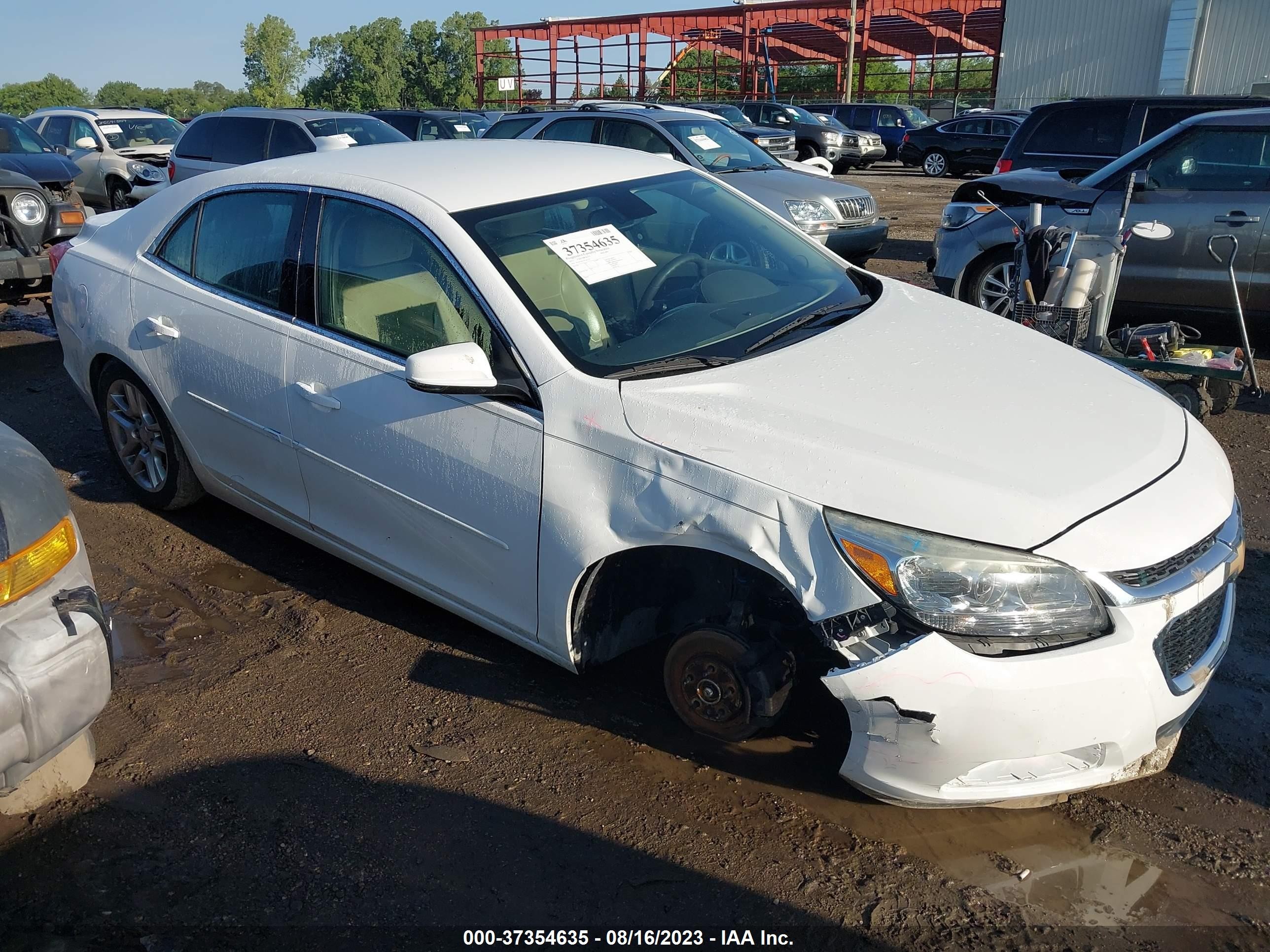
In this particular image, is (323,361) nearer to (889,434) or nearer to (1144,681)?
(889,434)

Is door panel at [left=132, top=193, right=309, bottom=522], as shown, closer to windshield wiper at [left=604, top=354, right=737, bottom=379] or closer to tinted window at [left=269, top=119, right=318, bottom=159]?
windshield wiper at [left=604, top=354, right=737, bottom=379]

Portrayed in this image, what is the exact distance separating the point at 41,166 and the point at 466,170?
8.08m

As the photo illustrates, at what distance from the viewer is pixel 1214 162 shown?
7.07 m

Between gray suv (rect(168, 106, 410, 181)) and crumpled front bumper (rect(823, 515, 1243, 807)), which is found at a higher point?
gray suv (rect(168, 106, 410, 181))

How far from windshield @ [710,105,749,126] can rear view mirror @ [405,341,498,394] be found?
62.7 feet

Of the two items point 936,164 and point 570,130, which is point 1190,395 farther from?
point 936,164

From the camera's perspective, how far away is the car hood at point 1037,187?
7.12 m

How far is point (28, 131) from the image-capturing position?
11.5 metres

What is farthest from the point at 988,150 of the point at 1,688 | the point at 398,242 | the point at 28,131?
the point at 1,688

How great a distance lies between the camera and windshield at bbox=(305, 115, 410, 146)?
39.0 feet

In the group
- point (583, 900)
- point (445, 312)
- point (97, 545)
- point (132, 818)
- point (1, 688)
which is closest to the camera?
point (1, 688)

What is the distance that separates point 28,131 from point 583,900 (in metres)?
12.2

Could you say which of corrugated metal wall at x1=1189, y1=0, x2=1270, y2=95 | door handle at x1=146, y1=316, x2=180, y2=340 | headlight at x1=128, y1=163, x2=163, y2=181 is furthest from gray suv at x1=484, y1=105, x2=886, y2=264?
corrugated metal wall at x1=1189, y1=0, x2=1270, y2=95

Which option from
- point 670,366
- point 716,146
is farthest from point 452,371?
point 716,146
